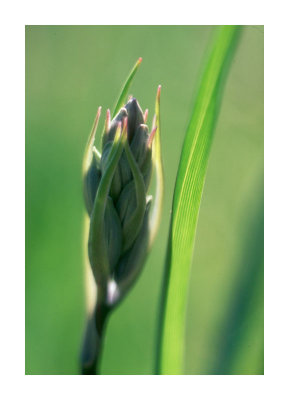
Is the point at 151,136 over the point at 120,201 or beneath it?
over

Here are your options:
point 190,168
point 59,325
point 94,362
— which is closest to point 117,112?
point 190,168

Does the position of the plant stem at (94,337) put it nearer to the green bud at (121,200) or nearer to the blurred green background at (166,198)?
the green bud at (121,200)

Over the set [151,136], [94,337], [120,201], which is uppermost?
[151,136]

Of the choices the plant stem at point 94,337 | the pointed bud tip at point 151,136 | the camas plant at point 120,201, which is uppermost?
the pointed bud tip at point 151,136

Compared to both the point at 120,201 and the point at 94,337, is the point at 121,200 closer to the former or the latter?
the point at 120,201

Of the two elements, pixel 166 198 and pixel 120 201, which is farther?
pixel 166 198

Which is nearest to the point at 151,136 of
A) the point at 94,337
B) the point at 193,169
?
the point at 193,169

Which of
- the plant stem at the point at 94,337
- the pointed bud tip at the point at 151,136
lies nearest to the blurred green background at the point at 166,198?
the plant stem at the point at 94,337
